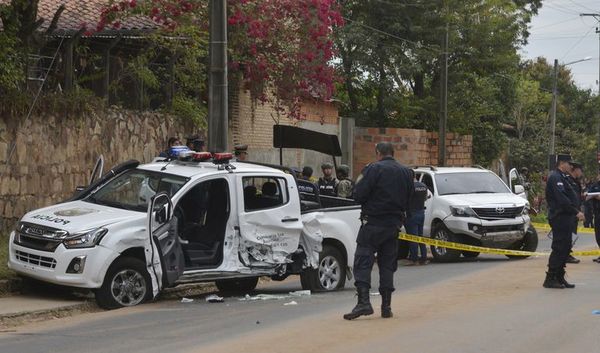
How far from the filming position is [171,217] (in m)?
11.7

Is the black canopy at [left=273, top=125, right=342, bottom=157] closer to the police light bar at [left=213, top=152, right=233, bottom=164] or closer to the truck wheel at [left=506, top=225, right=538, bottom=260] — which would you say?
the truck wheel at [left=506, top=225, right=538, bottom=260]

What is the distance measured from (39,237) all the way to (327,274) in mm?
4051

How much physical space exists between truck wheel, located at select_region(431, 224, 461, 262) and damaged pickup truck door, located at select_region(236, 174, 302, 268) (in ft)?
21.2

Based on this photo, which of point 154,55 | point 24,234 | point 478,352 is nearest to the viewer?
→ point 478,352

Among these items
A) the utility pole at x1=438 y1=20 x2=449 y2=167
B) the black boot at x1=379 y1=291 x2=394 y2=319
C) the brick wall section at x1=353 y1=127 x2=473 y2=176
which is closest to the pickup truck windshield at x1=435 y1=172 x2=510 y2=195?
the black boot at x1=379 y1=291 x2=394 y2=319

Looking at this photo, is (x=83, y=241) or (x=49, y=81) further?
(x=49, y=81)

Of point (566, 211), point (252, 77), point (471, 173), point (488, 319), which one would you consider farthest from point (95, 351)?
point (252, 77)

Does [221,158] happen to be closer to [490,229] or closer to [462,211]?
[462,211]

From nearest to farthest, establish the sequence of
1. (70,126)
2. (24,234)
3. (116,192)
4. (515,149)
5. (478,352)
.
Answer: (478,352)
(24,234)
(116,192)
(70,126)
(515,149)

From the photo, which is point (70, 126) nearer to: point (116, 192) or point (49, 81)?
point (49, 81)

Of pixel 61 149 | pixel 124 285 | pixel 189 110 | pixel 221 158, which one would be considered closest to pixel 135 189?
pixel 221 158

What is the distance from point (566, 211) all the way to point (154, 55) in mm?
11059

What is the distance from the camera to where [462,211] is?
1866 cm

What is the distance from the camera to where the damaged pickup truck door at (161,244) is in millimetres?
11477
